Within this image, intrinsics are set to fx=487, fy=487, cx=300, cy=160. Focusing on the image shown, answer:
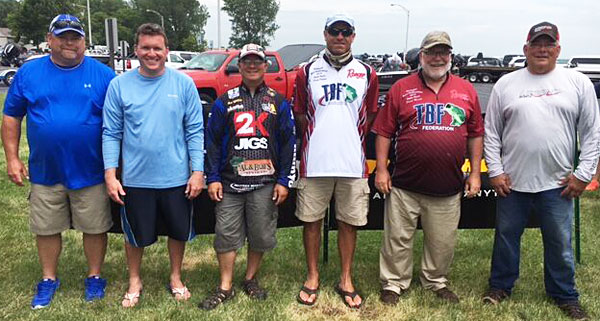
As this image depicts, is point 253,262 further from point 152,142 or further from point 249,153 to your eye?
point 152,142

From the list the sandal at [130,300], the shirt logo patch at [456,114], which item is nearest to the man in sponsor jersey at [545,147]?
the shirt logo patch at [456,114]

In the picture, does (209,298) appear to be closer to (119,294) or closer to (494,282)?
(119,294)

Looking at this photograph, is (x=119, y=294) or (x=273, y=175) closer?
(x=273, y=175)

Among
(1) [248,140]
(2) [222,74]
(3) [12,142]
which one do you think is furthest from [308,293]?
(2) [222,74]

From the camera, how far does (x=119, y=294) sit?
3451 mm

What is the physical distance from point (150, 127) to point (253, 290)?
136cm

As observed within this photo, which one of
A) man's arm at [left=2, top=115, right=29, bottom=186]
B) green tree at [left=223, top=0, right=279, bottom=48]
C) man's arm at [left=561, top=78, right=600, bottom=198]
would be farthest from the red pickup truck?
green tree at [left=223, top=0, right=279, bottom=48]

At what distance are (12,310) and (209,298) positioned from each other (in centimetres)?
127

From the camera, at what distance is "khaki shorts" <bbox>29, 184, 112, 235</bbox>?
10.2 feet

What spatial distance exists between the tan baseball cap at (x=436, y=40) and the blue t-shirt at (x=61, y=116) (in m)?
2.04

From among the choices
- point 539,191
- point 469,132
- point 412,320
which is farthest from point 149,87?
point 539,191

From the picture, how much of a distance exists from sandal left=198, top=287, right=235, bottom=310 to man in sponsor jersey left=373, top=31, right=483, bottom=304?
1.09 metres

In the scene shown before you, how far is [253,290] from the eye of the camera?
3.46 m

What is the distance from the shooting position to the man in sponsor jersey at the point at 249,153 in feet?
10.1
